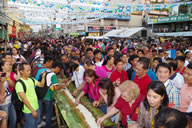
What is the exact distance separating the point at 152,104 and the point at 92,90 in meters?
1.66

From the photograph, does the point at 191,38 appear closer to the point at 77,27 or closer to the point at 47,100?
the point at 77,27

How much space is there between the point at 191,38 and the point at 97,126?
29.7 metres

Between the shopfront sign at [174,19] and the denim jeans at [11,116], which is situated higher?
the shopfront sign at [174,19]

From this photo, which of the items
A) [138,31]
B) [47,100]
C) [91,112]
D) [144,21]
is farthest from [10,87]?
[144,21]

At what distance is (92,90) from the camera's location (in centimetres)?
355

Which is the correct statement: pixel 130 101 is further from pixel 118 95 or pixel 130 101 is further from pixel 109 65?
pixel 109 65

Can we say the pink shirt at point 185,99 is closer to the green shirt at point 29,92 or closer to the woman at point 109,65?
the woman at point 109,65

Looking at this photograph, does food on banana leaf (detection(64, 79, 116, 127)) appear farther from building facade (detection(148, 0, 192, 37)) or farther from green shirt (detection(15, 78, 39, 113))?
building facade (detection(148, 0, 192, 37))

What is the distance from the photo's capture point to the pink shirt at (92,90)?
3455 millimetres

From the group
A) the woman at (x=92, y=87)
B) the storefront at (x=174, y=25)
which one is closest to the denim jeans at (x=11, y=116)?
the woman at (x=92, y=87)

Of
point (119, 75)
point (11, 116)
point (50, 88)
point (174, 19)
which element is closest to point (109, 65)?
point (119, 75)

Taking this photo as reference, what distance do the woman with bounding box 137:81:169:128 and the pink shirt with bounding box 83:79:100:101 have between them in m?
1.36

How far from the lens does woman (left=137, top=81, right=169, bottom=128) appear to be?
210cm

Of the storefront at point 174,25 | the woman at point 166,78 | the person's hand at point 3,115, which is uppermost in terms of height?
the storefront at point 174,25
